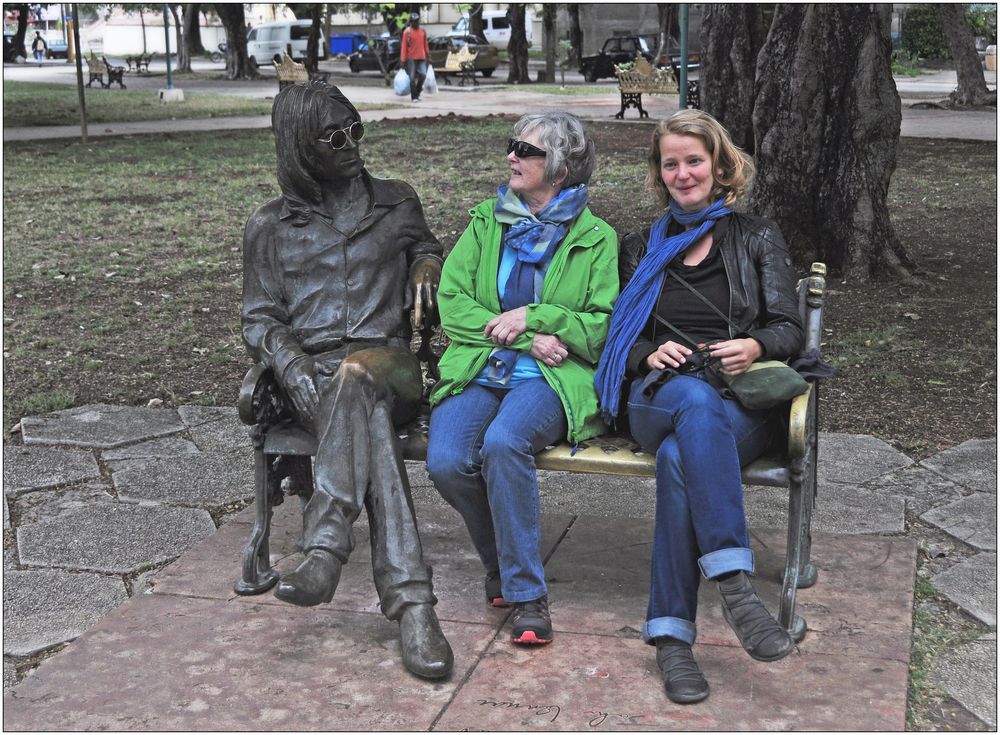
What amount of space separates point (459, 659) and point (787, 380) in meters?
1.19

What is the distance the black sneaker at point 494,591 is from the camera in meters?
3.79

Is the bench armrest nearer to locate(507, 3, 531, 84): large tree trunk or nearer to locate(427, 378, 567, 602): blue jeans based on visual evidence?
locate(427, 378, 567, 602): blue jeans

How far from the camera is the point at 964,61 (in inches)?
878

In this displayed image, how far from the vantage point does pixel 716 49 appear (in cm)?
1007

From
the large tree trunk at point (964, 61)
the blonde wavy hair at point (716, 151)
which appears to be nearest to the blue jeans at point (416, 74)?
the large tree trunk at point (964, 61)

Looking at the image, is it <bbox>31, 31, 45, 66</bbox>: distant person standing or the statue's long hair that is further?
<bbox>31, 31, 45, 66</bbox>: distant person standing

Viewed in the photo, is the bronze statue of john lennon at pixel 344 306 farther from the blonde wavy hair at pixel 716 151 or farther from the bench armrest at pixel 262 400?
the blonde wavy hair at pixel 716 151

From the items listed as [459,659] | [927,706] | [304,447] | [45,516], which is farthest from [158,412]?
[927,706]

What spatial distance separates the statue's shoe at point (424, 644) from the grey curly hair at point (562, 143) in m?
1.34

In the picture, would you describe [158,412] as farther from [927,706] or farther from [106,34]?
[106,34]

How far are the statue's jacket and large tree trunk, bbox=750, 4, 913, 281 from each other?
15.6ft

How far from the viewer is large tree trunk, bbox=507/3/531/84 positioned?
32.8 meters

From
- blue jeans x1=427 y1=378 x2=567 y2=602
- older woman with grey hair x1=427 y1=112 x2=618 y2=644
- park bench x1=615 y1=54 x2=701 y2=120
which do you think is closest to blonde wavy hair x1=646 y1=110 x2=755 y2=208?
older woman with grey hair x1=427 y1=112 x2=618 y2=644

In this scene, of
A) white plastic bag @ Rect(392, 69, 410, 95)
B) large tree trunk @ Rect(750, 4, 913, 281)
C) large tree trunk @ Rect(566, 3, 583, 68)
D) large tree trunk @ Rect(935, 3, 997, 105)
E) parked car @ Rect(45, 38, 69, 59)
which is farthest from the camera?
parked car @ Rect(45, 38, 69, 59)
